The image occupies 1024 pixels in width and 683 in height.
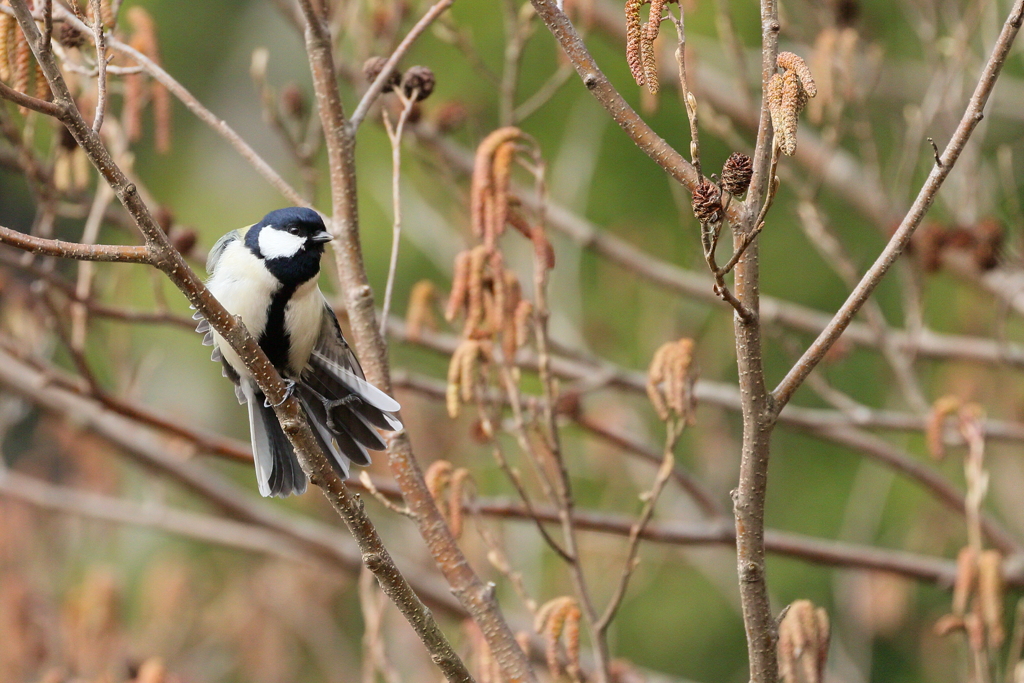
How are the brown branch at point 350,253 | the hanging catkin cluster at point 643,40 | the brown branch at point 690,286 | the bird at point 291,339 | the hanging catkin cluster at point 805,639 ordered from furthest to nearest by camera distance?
the brown branch at point 690,286 → the bird at point 291,339 → the brown branch at point 350,253 → the hanging catkin cluster at point 805,639 → the hanging catkin cluster at point 643,40

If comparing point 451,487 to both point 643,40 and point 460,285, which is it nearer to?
point 460,285

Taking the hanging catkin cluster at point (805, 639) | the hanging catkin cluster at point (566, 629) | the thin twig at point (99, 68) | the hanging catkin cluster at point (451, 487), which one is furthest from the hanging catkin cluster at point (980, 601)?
the thin twig at point (99, 68)

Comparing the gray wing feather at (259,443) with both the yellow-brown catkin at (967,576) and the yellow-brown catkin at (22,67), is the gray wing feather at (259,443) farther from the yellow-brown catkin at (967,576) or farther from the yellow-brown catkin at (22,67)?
the yellow-brown catkin at (967,576)

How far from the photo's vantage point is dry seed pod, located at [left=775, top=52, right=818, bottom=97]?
147 cm

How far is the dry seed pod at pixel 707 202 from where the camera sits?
146 cm

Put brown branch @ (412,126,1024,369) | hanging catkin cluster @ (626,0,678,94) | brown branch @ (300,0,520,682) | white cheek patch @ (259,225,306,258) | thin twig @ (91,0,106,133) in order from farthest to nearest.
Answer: brown branch @ (412,126,1024,369), white cheek patch @ (259,225,306,258), brown branch @ (300,0,520,682), thin twig @ (91,0,106,133), hanging catkin cluster @ (626,0,678,94)

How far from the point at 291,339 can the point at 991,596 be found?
1.76 meters

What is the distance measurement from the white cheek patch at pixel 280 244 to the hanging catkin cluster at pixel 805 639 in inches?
62.9

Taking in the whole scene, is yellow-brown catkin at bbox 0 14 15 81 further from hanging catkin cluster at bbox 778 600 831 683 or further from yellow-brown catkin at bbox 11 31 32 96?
hanging catkin cluster at bbox 778 600 831 683

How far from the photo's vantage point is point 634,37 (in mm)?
1552

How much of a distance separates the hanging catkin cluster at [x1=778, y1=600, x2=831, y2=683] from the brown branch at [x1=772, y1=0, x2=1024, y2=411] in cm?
53

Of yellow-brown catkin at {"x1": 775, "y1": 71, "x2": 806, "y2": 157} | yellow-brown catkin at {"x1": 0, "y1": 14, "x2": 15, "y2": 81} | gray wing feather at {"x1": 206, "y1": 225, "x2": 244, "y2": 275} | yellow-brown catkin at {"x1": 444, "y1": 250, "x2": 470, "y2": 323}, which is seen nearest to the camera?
yellow-brown catkin at {"x1": 775, "y1": 71, "x2": 806, "y2": 157}

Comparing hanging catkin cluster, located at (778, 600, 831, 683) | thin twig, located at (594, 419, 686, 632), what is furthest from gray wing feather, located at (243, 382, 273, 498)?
hanging catkin cluster, located at (778, 600, 831, 683)

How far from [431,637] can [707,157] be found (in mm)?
5403
